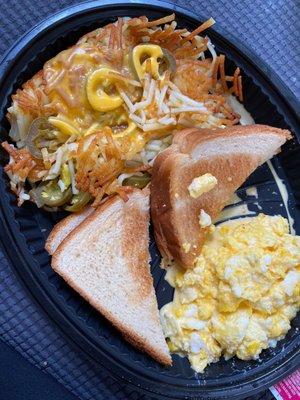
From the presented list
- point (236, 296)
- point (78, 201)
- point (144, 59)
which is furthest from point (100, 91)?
point (236, 296)

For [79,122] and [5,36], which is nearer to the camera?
[79,122]

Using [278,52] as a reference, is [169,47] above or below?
above

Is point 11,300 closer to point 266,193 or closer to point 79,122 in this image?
point 79,122

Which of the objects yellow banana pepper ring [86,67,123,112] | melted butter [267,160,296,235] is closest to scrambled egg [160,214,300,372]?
melted butter [267,160,296,235]

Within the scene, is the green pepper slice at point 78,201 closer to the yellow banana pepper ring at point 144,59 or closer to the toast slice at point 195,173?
the toast slice at point 195,173

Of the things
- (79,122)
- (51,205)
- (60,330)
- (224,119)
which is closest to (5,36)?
(79,122)

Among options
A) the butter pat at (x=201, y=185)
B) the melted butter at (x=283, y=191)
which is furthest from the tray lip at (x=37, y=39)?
the butter pat at (x=201, y=185)

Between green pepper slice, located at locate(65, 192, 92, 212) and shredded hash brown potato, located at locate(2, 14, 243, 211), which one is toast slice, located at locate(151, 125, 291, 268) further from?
green pepper slice, located at locate(65, 192, 92, 212)
